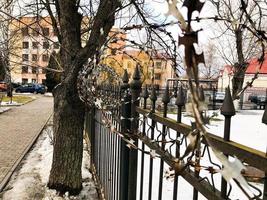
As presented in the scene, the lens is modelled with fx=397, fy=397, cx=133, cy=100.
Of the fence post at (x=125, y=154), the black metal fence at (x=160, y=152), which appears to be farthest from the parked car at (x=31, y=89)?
the fence post at (x=125, y=154)

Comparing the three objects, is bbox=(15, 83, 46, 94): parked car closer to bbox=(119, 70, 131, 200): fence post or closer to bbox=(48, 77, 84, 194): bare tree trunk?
bbox=(48, 77, 84, 194): bare tree trunk

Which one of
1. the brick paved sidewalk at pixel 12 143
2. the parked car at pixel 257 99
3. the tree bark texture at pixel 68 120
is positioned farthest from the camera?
the parked car at pixel 257 99

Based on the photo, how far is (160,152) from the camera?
2.10 meters

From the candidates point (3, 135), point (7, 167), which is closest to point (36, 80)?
point (3, 135)

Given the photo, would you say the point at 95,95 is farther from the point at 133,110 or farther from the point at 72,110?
the point at 133,110

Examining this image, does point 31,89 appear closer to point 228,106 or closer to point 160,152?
point 160,152

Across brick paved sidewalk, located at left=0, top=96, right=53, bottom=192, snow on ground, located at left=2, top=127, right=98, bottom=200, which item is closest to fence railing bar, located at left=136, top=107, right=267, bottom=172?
snow on ground, located at left=2, top=127, right=98, bottom=200

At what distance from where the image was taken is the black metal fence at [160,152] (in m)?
1.19

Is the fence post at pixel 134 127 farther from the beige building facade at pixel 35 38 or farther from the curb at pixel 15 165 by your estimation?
the curb at pixel 15 165

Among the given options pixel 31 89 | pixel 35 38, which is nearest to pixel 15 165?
pixel 35 38

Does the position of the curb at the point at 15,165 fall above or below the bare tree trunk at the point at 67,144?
below

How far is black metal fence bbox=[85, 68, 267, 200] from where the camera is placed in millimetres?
1191

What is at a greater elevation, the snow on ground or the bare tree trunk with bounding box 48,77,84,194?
the bare tree trunk with bounding box 48,77,84,194

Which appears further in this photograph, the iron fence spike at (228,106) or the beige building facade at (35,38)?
the beige building facade at (35,38)
